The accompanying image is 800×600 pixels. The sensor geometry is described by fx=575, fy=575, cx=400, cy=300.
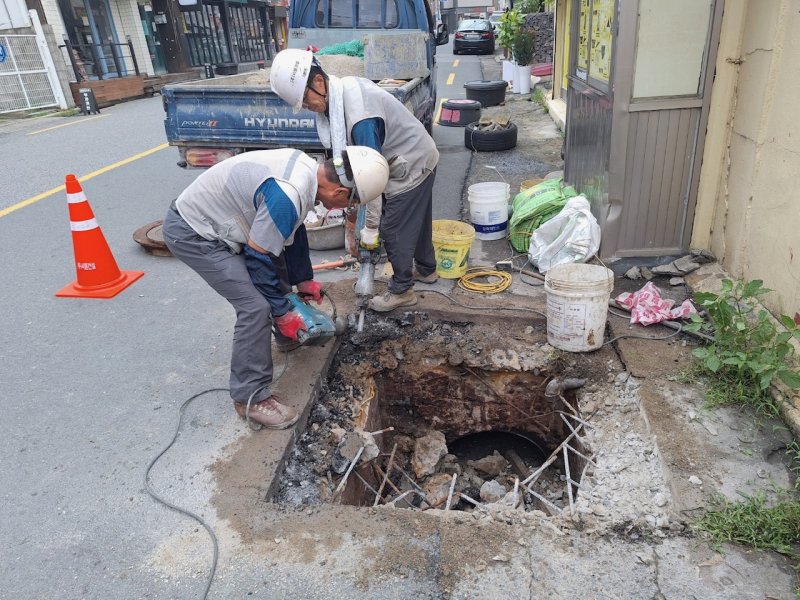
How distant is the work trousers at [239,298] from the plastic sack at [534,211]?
2.83 m

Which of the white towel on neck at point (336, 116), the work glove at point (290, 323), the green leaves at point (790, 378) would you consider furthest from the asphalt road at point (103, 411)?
the green leaves at point (790, 378)

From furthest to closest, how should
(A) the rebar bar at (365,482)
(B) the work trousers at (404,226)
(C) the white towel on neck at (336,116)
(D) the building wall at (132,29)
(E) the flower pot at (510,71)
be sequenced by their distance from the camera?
(D) the building wall at (132,29), (E) the flower pot at (510,71), (B) the work trousers at (404,226), (C) the white towel on neck at (336,116), (A) the rebar bar at (365,482)

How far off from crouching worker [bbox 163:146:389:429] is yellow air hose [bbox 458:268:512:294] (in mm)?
1748

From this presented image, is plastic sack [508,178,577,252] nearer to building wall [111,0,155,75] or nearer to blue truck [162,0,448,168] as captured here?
blue truck [162,0,448,168]

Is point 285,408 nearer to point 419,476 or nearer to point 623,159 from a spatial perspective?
point 419,476

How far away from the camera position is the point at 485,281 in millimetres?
4836

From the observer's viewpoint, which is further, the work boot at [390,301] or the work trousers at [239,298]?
the work boot at [390,301]

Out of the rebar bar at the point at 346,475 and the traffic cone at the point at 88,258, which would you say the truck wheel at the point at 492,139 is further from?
the rebar bar at the point at 346,475

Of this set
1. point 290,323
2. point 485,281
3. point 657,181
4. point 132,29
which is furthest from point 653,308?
point 132,29

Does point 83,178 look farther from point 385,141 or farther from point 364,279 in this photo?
point 385,141

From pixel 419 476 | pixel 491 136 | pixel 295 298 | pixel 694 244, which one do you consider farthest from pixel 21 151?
pixel 694 244

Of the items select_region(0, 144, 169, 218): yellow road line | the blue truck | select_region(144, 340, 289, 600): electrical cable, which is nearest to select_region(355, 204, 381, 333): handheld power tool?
select_region(144, 340, 289, 600): electrical cable

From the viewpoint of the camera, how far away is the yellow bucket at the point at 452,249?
4738 mm

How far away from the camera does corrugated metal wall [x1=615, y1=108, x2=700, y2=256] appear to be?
4297 millimetres
